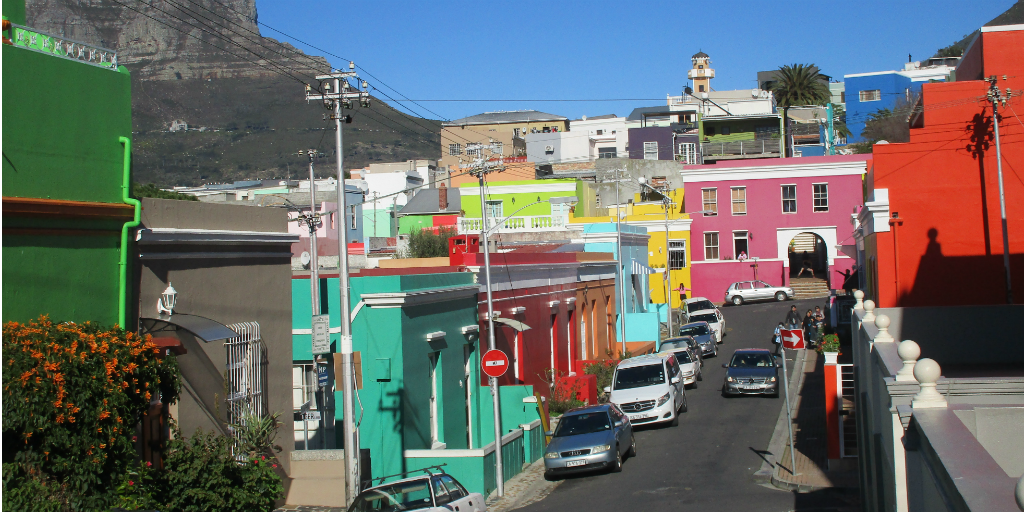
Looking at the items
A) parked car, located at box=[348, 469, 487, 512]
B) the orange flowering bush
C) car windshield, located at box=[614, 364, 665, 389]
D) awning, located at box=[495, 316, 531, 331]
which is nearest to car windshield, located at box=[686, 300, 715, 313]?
car windshield, located at box=[614, 364, 665, 389]

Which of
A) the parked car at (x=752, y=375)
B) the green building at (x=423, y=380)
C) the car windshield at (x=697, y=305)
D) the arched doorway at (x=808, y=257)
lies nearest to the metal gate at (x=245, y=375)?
the green building at (x=423, y=380)

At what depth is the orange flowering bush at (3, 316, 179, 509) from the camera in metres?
8.93

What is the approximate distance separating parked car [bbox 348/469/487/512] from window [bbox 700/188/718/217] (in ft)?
139

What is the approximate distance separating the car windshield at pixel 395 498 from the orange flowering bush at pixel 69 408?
11.7 feet

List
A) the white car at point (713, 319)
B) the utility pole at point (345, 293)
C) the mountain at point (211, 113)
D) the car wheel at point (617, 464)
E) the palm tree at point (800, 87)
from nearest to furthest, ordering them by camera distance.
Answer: the utility pole at point (345, 293), the car wheel at point (617, 464), the white car at point (713, 319), the palm tree at point (800, 87), the mountain at point (211, 113)

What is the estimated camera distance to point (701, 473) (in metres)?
19.0

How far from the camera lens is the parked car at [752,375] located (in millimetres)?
28156

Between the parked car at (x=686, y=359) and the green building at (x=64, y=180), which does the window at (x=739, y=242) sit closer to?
the parked car at (x=686, y=359)

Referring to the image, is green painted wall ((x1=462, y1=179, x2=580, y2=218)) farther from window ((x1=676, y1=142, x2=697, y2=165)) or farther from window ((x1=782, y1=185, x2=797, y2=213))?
window ((x1=676, y1=142, x2=697, y2=165))

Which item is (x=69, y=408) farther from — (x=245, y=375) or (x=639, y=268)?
(x=639, y=268)

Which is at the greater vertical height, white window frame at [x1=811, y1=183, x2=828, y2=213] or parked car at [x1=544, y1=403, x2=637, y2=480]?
white window frame at [x1=811, y1=183, x2=828, y2=213]

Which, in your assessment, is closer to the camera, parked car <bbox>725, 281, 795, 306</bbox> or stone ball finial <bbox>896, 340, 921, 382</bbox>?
stone ball finial <bbox>896, 340, 921, 382</bbox>

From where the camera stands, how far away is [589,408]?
2086cm

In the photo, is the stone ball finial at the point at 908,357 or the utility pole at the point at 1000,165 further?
the utility pole at the point at 1000,165
